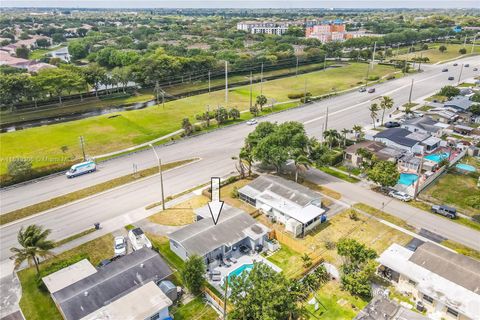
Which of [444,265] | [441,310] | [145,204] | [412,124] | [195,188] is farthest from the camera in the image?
[412,124]

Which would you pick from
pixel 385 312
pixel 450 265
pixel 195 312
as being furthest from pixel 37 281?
pixel 450 265

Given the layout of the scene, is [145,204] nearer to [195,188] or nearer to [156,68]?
[195,188]

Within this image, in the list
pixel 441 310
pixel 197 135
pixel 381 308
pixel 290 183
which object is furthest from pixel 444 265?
pixel 197 135

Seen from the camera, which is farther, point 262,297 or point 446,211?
point 446,211

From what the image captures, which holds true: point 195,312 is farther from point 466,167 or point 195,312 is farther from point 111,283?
point 466,167

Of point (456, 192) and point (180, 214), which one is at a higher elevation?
point (456, 192)

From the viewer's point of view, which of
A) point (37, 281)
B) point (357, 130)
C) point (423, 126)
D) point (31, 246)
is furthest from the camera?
point (423, 126)

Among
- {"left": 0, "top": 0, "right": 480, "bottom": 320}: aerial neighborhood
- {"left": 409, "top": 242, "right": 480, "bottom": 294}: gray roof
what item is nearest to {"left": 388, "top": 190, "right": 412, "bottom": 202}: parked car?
{"left": 0, "top": 0, "right": 480, "bottom": 320}: aerial neighborhood
